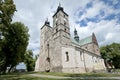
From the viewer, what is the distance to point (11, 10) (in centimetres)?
1647

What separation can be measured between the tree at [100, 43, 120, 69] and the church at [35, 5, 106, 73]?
1878cm

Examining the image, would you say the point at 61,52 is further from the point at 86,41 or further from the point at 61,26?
the point at 86,41

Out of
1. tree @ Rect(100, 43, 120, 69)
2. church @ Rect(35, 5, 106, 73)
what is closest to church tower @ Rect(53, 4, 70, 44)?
church @ Rect(35, 5, 106, 73)

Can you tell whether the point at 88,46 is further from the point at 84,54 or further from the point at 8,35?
the point at 8,35

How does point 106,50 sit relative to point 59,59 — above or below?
above

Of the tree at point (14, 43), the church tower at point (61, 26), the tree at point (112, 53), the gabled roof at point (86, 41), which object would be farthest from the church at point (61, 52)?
the tree at point (112, 53)

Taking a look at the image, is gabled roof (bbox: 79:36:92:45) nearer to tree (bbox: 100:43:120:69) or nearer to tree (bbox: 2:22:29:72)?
tree (bbox: 100:43:120:69)

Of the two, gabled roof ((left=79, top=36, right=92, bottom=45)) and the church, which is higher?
gabled roof ((left=79, top=36, right=92, bottom=45))

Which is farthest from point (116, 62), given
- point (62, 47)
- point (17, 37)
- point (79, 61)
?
point (17, 37)

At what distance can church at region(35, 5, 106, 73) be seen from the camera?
117 feet

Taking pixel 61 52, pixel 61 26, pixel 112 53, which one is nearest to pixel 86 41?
pixel 112 53

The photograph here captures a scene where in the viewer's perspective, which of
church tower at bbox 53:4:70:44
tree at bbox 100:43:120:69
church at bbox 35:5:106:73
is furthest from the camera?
tree at bbox 100:43:120:69

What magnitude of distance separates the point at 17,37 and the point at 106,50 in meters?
51.3

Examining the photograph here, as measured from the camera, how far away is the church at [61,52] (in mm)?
35594
